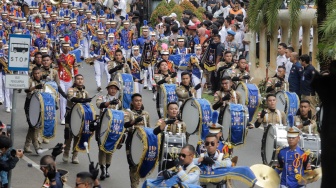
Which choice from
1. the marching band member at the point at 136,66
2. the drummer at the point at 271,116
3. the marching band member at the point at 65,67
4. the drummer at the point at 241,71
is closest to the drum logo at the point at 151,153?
the drummer at the point at 271,116

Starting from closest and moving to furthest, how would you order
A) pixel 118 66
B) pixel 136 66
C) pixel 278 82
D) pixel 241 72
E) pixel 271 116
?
pixel 271 116 → pixel 278 82 → pixel 241 72 → pixel 118 66 → pixel 136 66

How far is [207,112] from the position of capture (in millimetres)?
14250

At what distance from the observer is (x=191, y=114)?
14406 millimetres

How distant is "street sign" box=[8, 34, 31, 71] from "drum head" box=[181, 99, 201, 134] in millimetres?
4244

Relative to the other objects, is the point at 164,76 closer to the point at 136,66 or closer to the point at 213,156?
the point at 136,66

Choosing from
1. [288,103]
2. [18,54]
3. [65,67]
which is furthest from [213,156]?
[65,67]

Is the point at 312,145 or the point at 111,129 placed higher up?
the point at 111,129

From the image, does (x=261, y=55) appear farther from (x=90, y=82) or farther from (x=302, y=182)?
(x=302, y=182)

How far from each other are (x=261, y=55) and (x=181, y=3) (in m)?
8.25

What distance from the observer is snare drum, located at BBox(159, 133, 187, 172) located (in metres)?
11.0

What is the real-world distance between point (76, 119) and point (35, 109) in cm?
116

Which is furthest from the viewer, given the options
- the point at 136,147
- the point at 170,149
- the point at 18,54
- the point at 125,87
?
the point at 125,87

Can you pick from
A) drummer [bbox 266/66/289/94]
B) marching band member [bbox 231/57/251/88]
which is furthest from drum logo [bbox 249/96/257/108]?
marching band member [bbox 231/57/251/88]

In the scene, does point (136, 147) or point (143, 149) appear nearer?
point (143, 149)
